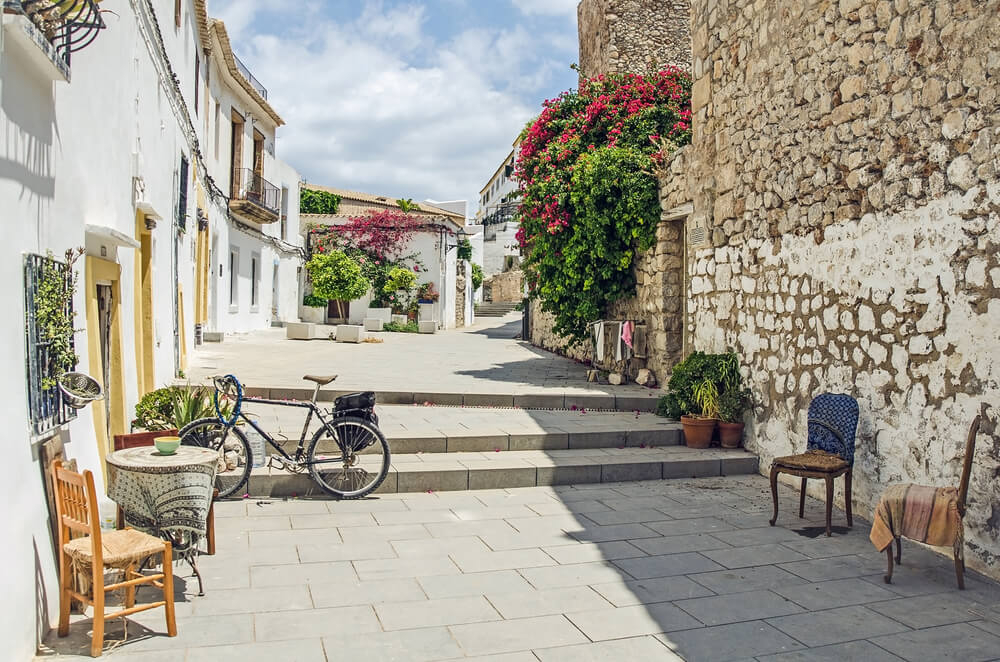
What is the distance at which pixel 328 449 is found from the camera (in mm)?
5969

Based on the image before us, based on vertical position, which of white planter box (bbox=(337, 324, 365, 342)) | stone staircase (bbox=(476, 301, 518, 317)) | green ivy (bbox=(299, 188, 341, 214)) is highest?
green ivy (bbox=(299, 188, 341, 214))

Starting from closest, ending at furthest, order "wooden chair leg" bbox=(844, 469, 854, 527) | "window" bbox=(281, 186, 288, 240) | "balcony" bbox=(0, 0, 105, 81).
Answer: "balcony" bbox=(0, 0, 105, 81) → "wooden chair leg" bbox=(844, 469, 854, 527) → "window" bbox=(281, 186, 288, 240)

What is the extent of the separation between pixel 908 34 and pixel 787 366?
274cm

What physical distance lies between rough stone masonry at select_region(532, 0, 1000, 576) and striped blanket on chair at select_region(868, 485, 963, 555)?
0.34 meters

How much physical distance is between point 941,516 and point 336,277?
1787 centimetres

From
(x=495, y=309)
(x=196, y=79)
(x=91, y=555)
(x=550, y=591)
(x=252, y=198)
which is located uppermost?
(x=196, y=79)

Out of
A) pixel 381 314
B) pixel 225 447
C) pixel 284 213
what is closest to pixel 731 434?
pixel 225 447

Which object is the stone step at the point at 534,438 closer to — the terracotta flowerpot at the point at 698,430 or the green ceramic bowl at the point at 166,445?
the terracotta flowerpot at the point at 698,430

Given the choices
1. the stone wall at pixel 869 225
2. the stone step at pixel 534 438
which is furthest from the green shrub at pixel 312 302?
the stone wall at pixel 869 225

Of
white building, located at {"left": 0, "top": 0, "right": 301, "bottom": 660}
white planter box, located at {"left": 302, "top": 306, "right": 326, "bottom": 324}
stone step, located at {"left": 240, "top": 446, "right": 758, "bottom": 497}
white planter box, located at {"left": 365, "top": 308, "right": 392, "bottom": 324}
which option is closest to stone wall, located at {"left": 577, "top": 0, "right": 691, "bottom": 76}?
white building, located at {"left": 0, "top": 0, "right": 301, "bottom": 660}

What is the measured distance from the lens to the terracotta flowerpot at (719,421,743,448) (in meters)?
7.16

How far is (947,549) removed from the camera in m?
4.64

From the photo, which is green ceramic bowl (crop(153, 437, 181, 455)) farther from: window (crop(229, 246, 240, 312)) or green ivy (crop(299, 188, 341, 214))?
green ivy (crop(299, 188, 341, 214))

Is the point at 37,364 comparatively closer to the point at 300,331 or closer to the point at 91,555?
the point at 91,555
